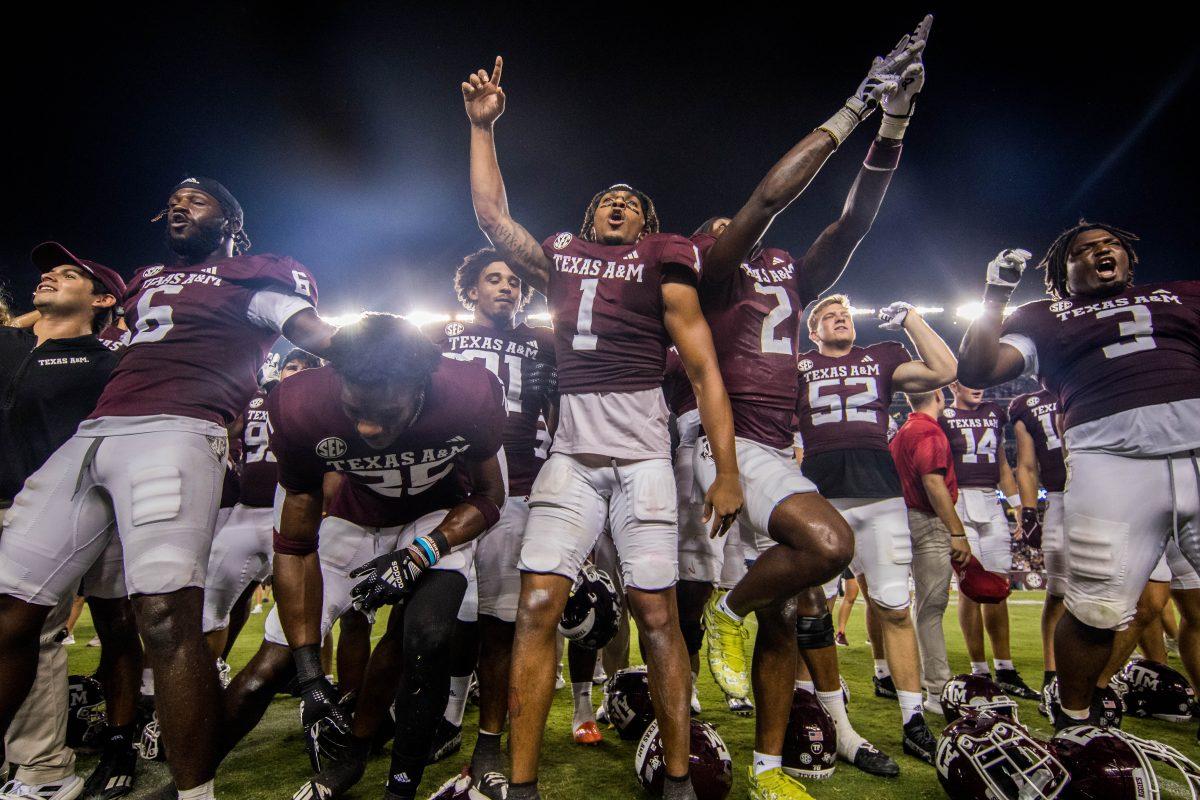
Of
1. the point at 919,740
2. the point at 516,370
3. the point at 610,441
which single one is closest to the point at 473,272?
the point at 516,370

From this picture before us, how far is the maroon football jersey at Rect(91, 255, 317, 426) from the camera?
2.52 meters

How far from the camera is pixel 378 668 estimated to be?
2.78 m

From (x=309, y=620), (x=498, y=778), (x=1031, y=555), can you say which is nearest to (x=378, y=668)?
(x=309, y=620)

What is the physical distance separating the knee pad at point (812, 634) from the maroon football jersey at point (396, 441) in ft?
6.54

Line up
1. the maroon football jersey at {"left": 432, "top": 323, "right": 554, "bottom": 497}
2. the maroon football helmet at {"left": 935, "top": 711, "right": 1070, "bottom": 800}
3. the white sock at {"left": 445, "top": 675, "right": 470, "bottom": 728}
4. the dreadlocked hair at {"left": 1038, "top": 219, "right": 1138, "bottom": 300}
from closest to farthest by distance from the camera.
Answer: the maroon football helmet at {"left": 935, "top": 711, "right": 1070, "bottom": 800} < the white sock at {"left": 445, "top": 675, "right": 470, "bottom": 728} < the dreadlocked hair at {"left": 1038, "top": 219, "right": 1138, "bottom": 300} < the maroon football jersey at {"left": 432, "top": 323, "right": 554, "bottom": 497}

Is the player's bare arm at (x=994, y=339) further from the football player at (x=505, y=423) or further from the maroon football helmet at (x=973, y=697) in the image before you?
the football player at (x=505, y=423)

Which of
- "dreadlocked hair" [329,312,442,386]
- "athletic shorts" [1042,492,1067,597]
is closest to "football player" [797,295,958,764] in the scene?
"athletic shorts" [1042,492,1067,597]

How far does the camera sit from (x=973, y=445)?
5.91 metres

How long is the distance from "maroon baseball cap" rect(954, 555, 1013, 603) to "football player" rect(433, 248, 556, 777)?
12.2ft

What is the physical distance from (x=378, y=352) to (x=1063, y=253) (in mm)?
3858

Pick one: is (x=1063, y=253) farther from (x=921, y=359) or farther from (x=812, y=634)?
(x=812, y=634)

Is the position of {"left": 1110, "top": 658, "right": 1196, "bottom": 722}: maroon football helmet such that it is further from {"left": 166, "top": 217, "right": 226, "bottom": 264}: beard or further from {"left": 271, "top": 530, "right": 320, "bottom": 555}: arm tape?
{"left": 166, "top": 217, "right": 226, "bottom": 264}: beard

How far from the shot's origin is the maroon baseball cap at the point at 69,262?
3156 millimetres

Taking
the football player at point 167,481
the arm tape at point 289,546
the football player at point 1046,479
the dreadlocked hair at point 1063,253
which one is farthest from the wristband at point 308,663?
the football player at point 1046,479
